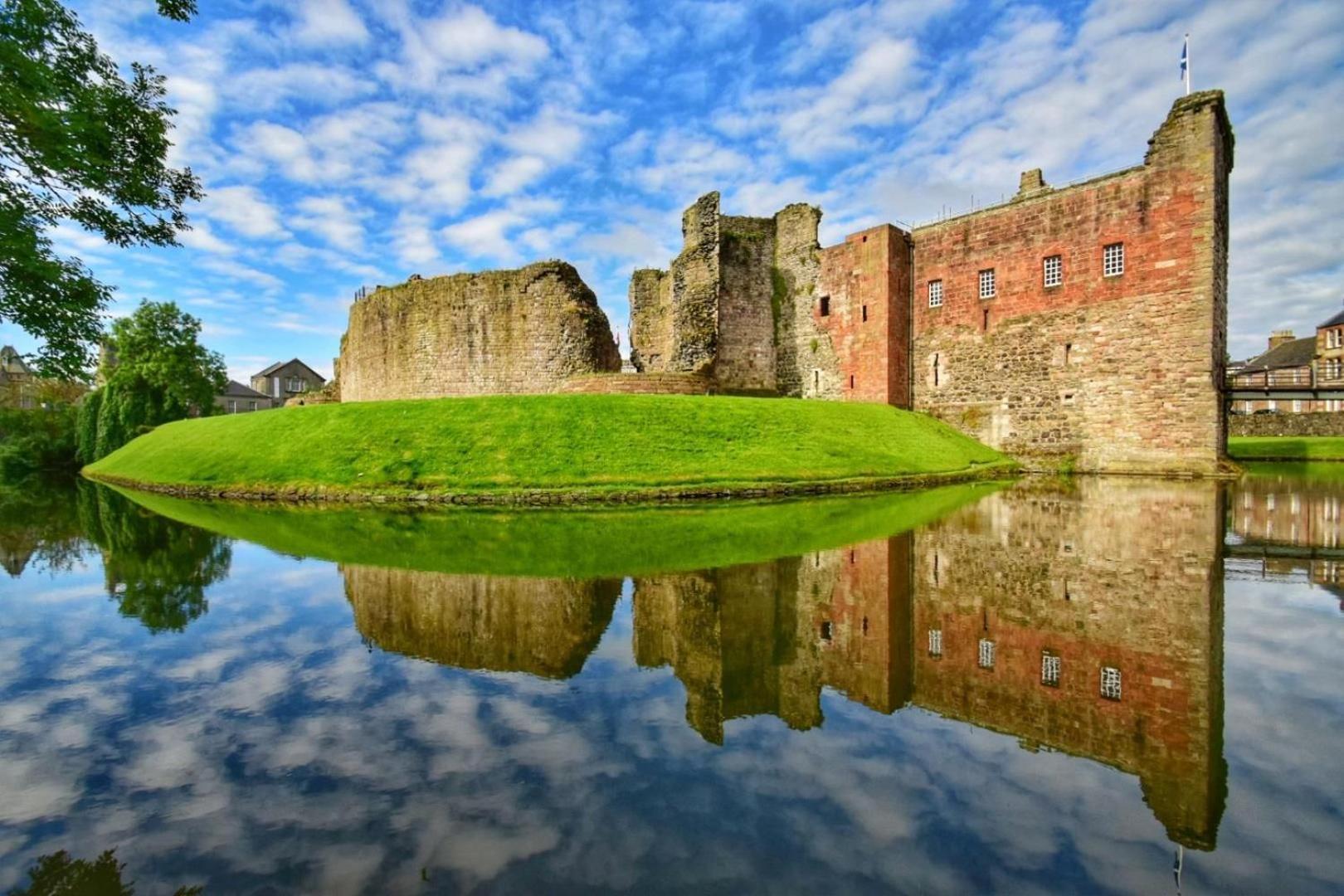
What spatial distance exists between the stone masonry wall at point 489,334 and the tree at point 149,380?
1544cm

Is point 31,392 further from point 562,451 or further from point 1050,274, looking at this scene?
point 1050,274

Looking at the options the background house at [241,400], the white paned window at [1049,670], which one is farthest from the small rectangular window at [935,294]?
the background house at [241,400]

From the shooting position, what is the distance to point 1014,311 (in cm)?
2955

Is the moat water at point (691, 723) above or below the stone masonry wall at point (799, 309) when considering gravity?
below

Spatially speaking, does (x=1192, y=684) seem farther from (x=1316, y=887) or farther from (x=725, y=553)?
(x=725, y=553)

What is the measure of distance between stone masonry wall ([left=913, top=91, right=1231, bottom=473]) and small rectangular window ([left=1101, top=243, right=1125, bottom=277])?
0.70 feet

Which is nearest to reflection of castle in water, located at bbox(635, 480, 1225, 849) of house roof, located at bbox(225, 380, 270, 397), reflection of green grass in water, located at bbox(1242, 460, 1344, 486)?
reflection of green grass in water, located at bbox(1242, 460, 1344, 486)

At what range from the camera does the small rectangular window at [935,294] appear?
32.2 m

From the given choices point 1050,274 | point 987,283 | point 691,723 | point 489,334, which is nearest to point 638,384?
point 489,334

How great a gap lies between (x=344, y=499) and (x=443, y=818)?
17655 millimetres

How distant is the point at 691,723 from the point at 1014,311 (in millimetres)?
30232

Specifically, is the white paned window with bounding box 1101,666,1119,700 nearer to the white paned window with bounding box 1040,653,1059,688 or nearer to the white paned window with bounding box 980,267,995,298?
the white paned window with bounding box 1040,653,1059,688

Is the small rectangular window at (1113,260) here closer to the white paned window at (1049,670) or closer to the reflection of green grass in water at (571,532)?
the reflection of green grass in water at (571,532)

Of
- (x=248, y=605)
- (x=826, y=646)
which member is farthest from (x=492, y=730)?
(x=248, y=605)
